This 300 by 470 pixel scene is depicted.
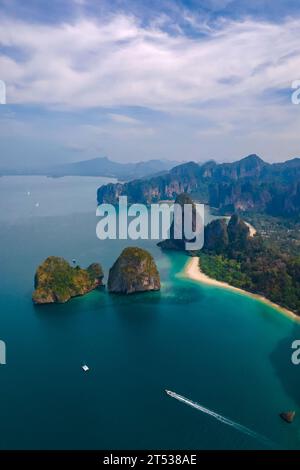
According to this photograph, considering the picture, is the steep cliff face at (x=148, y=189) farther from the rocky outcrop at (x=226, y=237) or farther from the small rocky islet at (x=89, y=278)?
the small rocky islet at (x=89, y=278)

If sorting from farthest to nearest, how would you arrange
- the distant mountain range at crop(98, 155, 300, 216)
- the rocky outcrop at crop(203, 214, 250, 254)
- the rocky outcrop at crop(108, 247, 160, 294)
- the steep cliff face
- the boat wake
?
1. the steep cliff face
2. the distant mountain range at crop(98, 155, 300, 216)
3. the rocky outcrop at crop(203, 214, 250, 254)
4. the rocky outcrop at crop(108, 247, 160, 294)
5. the boat wake

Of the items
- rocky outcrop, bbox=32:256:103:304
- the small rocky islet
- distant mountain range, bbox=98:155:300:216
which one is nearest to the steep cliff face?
distant mountain range, bbox=98:155:300:216

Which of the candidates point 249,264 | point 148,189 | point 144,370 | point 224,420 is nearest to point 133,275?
point 144,370

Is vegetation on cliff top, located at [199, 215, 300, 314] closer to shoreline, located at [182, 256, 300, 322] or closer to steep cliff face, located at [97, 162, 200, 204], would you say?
shoreline, located at [182, 256, 300, 322]

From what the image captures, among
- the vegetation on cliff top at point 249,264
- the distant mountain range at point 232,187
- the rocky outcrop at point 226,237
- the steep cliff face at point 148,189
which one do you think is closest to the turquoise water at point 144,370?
the vegetation on cliff top at point 249,264

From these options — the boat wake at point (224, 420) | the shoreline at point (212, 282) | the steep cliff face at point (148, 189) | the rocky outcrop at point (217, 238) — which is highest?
the steep cliff face at point (148, 189)
